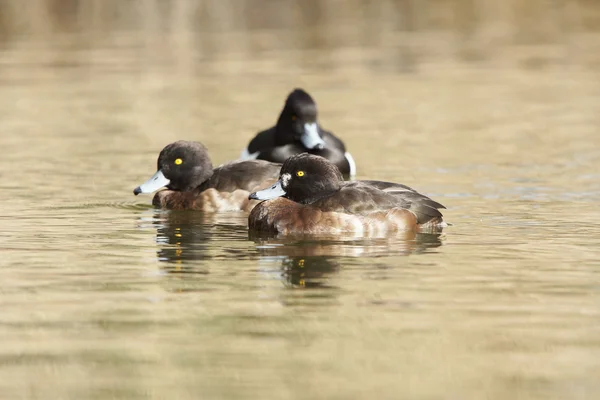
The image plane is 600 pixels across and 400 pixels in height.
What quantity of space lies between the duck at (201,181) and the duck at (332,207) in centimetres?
146

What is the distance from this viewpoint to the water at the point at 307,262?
7008mm

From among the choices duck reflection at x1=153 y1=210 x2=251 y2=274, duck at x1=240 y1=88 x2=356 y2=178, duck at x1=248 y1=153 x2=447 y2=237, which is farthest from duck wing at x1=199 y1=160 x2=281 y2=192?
duck at x1=240 y1=88 x2=356 y2=178

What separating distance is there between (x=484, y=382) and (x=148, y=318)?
2239mm

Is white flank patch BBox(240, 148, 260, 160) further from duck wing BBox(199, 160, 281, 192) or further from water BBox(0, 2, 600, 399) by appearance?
duck wing BBox(199, 160, 281, 192)

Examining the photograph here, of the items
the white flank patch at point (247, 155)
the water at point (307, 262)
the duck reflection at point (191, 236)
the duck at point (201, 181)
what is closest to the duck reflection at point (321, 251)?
the water at point (307, 262)

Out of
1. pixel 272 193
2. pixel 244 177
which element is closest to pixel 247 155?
pixel 244 177

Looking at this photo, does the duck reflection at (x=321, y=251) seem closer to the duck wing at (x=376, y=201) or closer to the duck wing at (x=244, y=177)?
the duck wing at (x=376, y=201)

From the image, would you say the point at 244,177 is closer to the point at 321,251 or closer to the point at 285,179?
the point at 285,179

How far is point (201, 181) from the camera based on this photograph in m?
13.7

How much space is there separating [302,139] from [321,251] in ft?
19.1

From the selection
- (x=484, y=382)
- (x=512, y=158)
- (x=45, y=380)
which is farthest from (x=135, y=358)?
(x=512, y=158)

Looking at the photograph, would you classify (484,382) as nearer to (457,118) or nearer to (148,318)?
(148,318)

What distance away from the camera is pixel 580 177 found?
48.3 ft

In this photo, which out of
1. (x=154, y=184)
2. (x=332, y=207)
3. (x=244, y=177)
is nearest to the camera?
(x=332, y=207)
